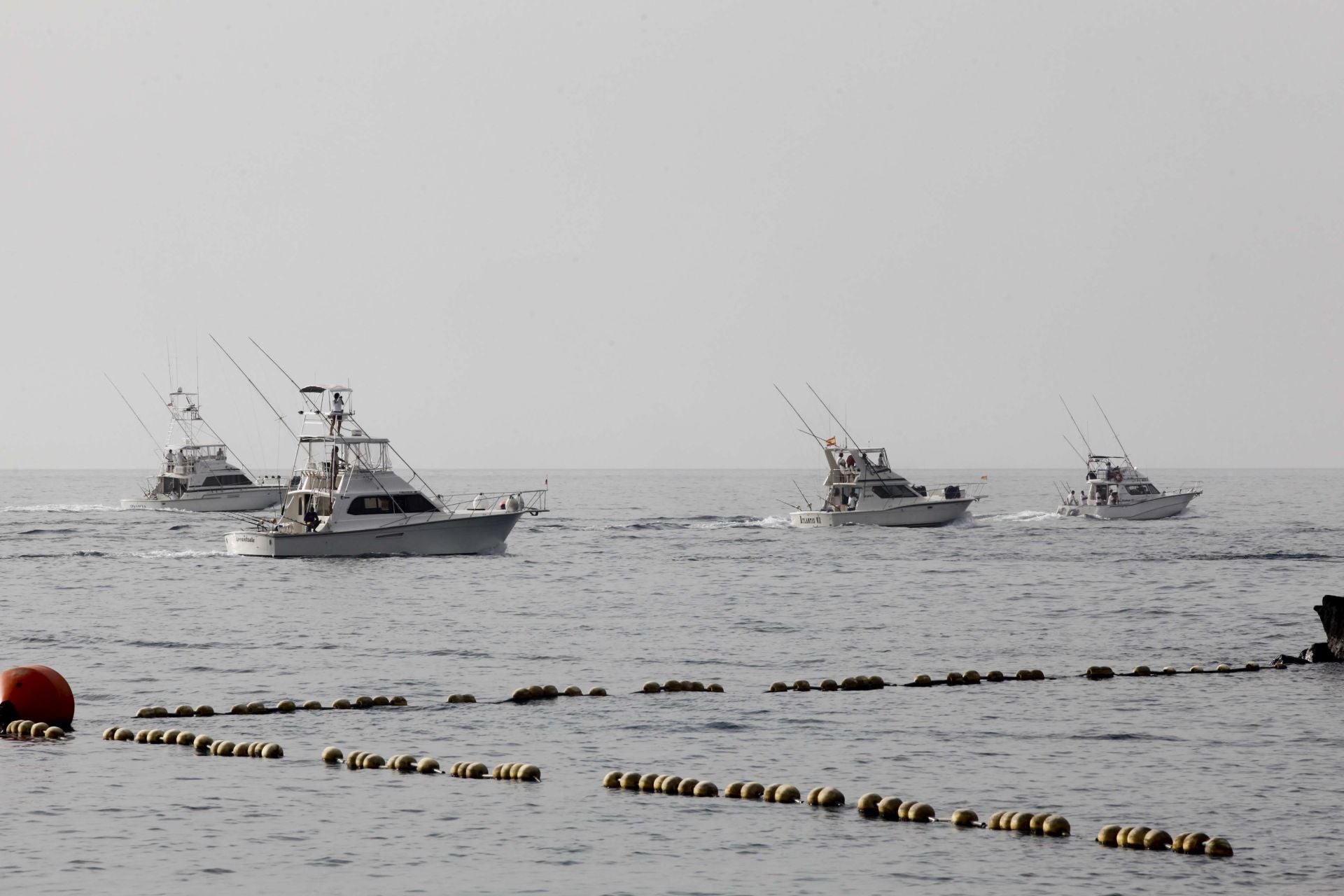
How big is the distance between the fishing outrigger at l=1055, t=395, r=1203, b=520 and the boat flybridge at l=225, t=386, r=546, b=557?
54.0 metres

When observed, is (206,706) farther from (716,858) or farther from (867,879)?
(867,879)

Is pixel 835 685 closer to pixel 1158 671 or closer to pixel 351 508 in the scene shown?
pixel 1158 671

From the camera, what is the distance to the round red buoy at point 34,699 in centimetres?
2517

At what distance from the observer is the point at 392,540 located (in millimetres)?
65938

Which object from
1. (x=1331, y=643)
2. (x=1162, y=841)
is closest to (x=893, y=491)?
(x=1331, y=643)

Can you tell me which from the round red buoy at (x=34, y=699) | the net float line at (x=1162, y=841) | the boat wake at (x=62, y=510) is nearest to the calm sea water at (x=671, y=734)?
the net float line at (x=1162, y=841)

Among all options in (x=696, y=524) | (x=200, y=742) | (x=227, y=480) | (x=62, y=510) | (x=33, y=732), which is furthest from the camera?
(x=62, y=510)

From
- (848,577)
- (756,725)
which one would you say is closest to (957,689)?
(756,725)

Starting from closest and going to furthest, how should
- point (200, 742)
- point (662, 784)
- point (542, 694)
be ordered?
point (662, 784) → point (200, 742) → point (542, 694)

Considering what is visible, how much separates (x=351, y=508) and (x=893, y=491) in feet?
132

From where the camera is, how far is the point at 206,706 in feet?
90.3

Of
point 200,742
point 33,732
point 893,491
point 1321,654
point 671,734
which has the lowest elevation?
point 33,732

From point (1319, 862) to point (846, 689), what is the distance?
46.2 ft

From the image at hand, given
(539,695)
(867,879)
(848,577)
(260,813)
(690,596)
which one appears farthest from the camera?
(848,577)
